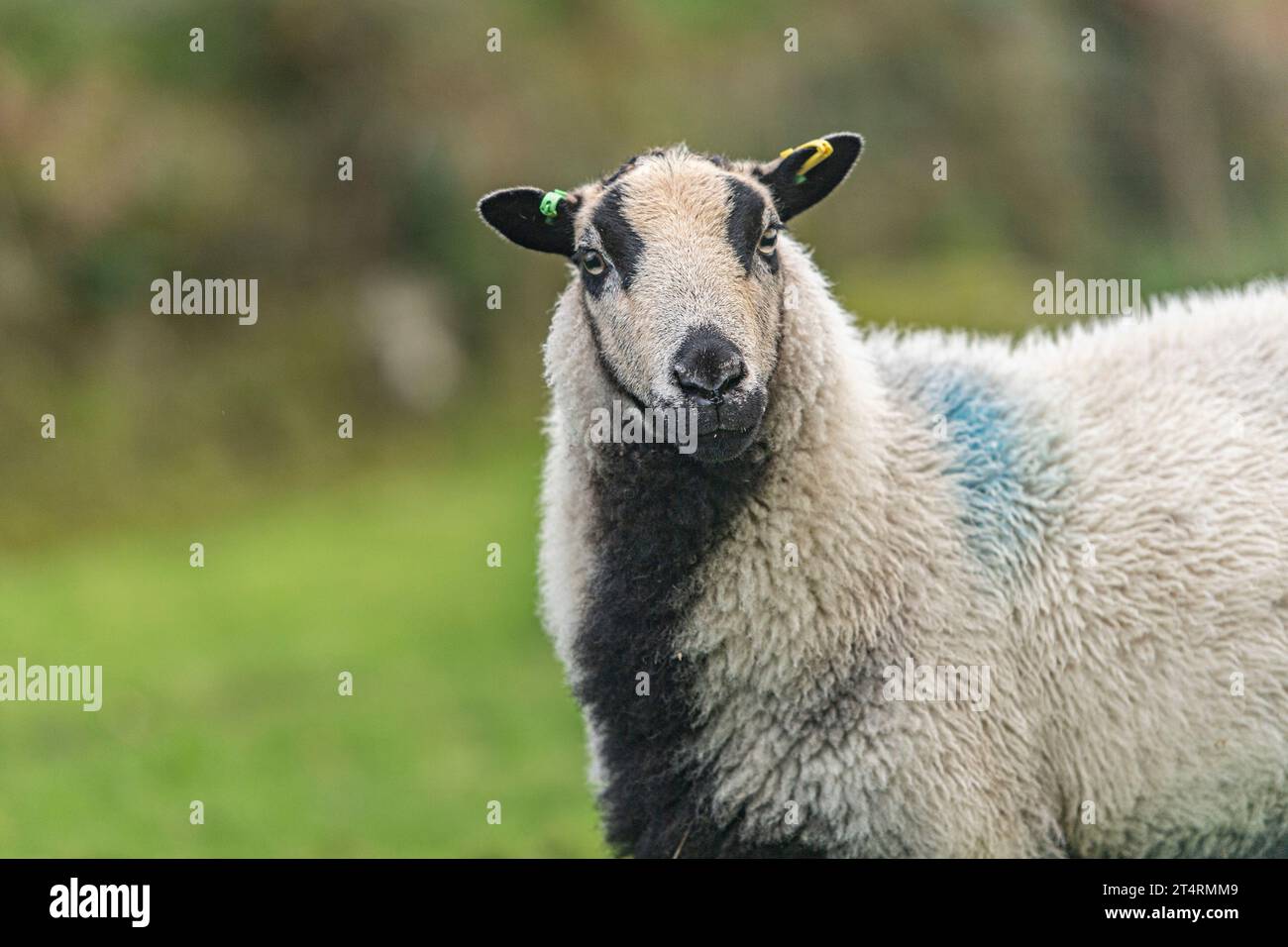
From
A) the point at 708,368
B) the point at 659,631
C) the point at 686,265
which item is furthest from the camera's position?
the point at 659,631

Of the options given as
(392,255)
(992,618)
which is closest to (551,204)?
(992,618)

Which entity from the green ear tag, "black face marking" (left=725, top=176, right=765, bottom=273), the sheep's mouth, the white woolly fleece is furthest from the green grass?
"black face marking" (left=725, top=176, right=765, bottom=273)

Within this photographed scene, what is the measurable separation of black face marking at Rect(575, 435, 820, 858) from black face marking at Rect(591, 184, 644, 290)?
27.4 inches

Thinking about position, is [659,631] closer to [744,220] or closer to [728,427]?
[728,427]

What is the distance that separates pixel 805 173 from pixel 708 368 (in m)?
1.43

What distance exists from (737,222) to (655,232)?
322 mm

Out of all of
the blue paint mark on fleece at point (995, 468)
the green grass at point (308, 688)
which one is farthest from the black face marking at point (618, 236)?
the green grass at point (308, 688)

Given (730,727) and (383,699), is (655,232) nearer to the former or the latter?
(730,727)

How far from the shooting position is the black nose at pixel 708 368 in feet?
18.8

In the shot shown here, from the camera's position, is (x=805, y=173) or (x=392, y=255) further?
(x=392, y=255)

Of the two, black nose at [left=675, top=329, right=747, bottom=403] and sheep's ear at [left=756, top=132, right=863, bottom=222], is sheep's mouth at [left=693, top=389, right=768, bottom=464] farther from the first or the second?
sheep's ear at [left=756, top=132, right=863, bottom=222]

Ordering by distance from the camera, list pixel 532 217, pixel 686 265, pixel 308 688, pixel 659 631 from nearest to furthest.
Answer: pixel 686 265, pixel 659 631, pixel 532 217, pixel 308 688

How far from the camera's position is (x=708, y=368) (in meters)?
5.74

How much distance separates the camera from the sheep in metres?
5.98
